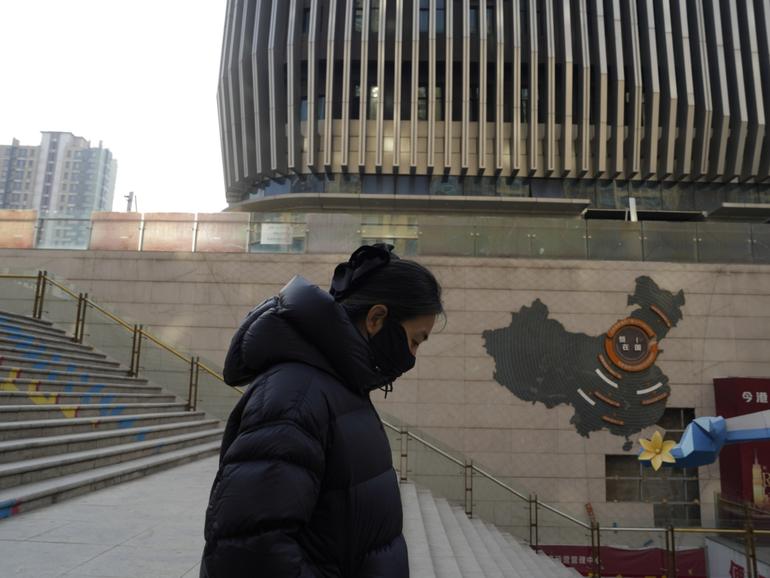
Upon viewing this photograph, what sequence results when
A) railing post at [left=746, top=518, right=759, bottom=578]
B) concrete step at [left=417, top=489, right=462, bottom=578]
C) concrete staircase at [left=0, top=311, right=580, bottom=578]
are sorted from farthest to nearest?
1. railing post at [left=746, top=518, right=759, bottom=578]
2. concrete step at [left=417, top=489, right=462, bottom=578]
3. concrete staircase at [left=0, top=311, right=580, bottom=578]

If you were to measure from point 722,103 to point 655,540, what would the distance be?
19032 mm

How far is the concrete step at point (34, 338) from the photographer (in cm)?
976

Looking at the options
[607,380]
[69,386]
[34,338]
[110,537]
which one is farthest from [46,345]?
[607,380]

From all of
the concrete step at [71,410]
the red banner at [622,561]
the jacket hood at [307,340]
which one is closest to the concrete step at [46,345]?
the concrete step at [71,410]

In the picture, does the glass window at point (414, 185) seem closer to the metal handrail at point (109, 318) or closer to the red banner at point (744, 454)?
the metal handrail at point (109, 318)

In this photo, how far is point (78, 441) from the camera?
671 cm

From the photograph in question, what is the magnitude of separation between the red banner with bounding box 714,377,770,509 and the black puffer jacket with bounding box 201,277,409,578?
1350 centimetres

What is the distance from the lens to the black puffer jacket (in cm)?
106

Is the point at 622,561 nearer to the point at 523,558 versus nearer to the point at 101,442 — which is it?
the point at 523,558

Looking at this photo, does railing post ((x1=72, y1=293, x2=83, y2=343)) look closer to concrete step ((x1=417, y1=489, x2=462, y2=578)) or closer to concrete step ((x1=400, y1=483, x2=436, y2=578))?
concrete step ((x1=400, y1=483, x2=436, y2=578))

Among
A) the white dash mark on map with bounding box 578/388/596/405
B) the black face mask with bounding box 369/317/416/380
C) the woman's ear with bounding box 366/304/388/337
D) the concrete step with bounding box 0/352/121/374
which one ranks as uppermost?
the woman's ear with bounding box 366/304/388/337

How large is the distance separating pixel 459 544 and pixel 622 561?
21.0 feet

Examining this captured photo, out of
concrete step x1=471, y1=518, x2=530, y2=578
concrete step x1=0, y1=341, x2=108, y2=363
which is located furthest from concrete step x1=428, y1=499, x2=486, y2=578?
concrete step x1=0, y1=341, x2=108, y2=363

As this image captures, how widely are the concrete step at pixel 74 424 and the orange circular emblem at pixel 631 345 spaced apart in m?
10.2
